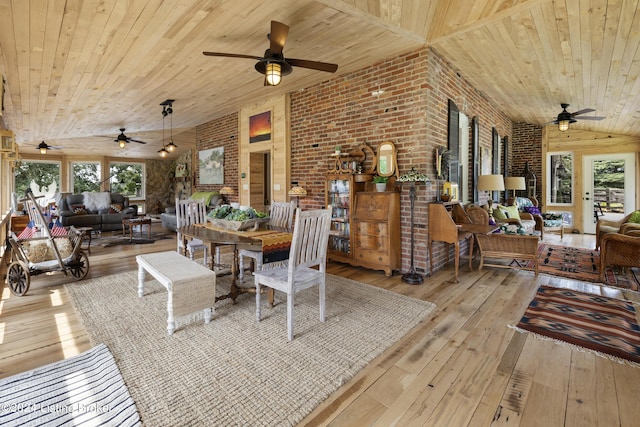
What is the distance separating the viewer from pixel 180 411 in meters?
1.61

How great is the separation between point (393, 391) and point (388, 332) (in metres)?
0.71

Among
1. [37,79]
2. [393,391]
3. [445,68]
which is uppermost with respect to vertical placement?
[445,68]

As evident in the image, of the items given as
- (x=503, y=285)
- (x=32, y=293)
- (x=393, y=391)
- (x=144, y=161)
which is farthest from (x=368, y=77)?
(x=144, y=161)

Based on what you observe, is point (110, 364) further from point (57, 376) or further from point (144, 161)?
point (144, 161)

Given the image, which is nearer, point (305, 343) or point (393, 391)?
point (393, 391)

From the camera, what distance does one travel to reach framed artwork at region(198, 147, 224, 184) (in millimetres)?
7719

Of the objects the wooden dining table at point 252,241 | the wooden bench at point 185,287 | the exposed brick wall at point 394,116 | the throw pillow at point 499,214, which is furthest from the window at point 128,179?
the throw pillow at point 499,214

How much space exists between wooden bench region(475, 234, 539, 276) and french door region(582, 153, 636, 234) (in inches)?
197

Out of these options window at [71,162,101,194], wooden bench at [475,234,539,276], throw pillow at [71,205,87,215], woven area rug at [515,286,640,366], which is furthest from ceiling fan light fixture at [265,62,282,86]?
window at [71,162,101,194]

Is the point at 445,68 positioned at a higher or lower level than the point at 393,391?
higher

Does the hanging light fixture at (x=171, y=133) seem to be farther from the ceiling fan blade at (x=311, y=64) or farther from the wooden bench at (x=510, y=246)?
the wooden bench at (x=510, y=246)

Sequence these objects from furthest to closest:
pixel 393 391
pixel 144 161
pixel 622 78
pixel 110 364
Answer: pixel 144 161
pixel 622 78
pixel 110 364
pixel 393 391

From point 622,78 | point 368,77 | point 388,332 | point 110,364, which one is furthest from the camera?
point 368,77

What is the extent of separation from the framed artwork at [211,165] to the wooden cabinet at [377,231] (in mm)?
4664
